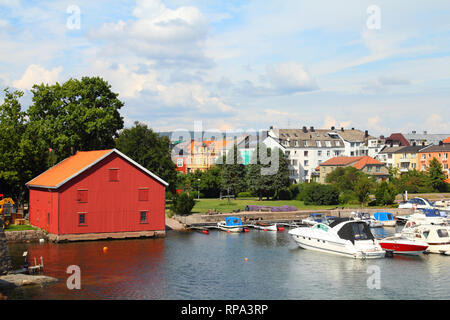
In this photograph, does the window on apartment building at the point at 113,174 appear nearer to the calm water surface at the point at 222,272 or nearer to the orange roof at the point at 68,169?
the orange roof at the point at 68,169

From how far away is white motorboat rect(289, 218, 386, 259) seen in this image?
47.2 meters

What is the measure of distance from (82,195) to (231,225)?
802 inches

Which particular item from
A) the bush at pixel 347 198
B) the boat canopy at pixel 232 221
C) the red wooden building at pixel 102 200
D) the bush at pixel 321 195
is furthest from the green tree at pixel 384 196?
the red wooden building at pixel 102 200

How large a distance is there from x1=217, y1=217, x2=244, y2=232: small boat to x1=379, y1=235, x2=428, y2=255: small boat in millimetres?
20680

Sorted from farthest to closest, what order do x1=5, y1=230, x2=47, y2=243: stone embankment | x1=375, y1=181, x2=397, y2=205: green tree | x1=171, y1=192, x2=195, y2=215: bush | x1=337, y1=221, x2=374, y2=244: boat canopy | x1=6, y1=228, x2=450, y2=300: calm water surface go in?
x1=375, y1=181, x2=397, y2=205: green tree
x1=171, y1=192, x2=195, y2=215: bush
x1=5, y1=230, x2=47, y2=243: stone embankment
x1=337, y1=221, x2=374, y2=244: boat canopy
x1=6, y1=228, x2=450, y2=300: calm water surface

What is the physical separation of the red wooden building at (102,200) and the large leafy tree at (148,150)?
95.5 feet

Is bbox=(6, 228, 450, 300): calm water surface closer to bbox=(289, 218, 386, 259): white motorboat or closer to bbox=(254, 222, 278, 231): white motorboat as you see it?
bbox=(289, 218, 386, 259): white motorboat

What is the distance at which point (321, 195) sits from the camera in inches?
3627

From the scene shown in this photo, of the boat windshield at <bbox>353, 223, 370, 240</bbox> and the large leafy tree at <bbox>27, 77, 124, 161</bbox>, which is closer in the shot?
the boat windshield at <bbox>353, 223, 370, 240</bbox>

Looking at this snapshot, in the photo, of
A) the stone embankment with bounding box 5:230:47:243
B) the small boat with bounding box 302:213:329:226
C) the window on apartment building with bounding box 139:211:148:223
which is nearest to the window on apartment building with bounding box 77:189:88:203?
the stone embankment with bounding box 5:230:47:243
